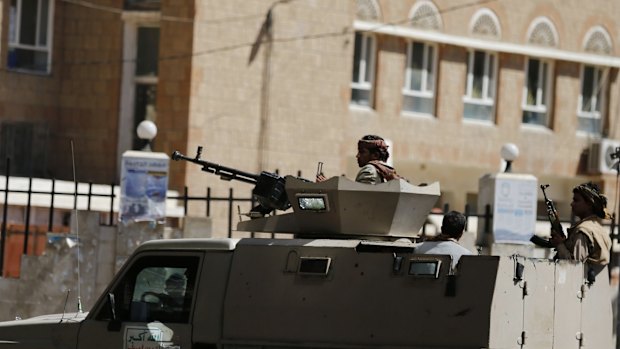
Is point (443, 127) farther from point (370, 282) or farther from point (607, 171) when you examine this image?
point (370, 282)

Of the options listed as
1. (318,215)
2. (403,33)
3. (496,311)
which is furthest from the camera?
(403,33)

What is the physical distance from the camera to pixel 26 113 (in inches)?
1118

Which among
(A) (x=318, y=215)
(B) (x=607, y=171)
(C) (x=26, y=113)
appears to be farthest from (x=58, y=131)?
(A) (x=318, y=215)

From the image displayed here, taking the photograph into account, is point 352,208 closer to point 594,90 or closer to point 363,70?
point 363,70

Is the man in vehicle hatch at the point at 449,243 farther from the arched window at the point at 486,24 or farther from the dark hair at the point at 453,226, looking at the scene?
the arched window at the point at 486,24

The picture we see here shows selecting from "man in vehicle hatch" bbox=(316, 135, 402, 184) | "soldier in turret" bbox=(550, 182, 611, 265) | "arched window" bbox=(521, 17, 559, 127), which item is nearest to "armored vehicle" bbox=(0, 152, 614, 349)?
"man in vehicle hatch" bbox=(316, 135, 402, 184)

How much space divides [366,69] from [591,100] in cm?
605

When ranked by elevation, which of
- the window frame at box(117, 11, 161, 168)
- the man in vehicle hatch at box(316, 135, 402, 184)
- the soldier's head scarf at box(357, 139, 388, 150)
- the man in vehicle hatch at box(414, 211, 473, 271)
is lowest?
the man in vehicle hatch at box(414, 211, 473, 271)

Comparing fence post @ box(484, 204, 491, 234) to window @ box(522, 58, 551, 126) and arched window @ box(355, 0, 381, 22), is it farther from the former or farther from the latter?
window @ box(522, 58, 551, 126)

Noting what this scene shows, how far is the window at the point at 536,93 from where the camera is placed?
33.3 m

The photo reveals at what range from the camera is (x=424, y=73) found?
104 feet

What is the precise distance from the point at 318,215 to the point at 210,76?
53.6 ft

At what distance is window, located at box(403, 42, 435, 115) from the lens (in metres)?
31.4

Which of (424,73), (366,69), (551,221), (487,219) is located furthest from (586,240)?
(424,73)
